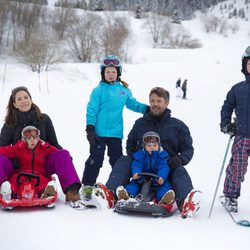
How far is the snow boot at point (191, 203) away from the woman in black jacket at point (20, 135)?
896mm

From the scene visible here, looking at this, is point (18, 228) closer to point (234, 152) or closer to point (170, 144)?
point (170, 144)

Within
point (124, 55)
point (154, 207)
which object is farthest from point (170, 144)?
point (124, 55)

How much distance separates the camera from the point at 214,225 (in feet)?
9.44

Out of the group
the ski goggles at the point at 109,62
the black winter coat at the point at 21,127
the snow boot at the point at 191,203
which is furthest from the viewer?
the ski goggles at the point at 109,62

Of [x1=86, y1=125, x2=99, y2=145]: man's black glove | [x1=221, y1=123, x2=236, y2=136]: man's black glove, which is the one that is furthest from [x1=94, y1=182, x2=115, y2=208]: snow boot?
[x1=221, y1=123, x2=236, y2=136]: man's black glove

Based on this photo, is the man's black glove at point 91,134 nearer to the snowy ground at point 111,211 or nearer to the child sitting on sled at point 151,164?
the child sitting on sled at point 151,164

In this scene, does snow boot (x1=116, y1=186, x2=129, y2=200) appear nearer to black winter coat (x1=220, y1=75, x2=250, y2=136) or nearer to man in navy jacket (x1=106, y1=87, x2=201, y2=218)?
man in navy jacket (x1=106, y1=87, x2=201, y2=218)

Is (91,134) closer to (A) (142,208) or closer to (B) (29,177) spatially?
(B) (29,177)

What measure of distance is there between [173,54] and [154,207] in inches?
1176

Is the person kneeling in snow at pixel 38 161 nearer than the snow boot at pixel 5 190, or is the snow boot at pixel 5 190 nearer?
the snow boot at pixel 5 190

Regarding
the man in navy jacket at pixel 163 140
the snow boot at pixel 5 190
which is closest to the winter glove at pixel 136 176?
the man in navy jacket at pixel 163 140

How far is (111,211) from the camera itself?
308 centimetres

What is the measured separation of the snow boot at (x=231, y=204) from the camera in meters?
3.28

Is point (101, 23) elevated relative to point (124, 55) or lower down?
elevated
